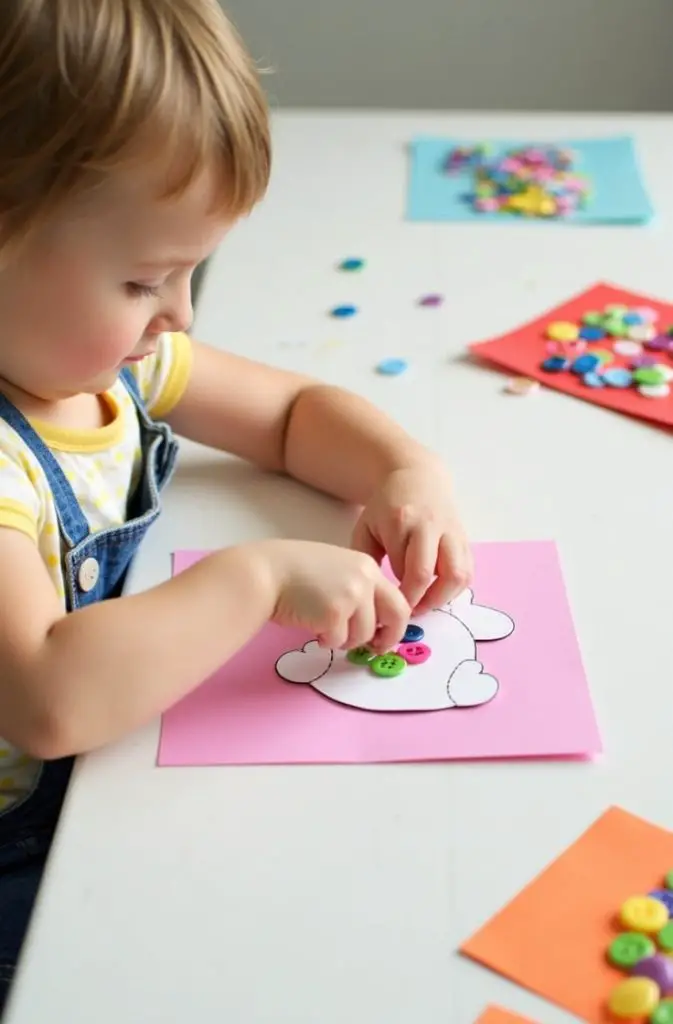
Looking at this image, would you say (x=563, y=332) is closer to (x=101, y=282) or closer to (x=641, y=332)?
(x=641, y=332)

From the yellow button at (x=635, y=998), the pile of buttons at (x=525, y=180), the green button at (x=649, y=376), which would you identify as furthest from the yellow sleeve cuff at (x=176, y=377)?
the yellow button at (x=635, y=998)

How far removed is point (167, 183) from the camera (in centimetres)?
64

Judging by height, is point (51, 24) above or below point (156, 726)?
above

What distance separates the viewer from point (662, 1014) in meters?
0.48

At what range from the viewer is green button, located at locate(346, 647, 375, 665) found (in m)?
0.68

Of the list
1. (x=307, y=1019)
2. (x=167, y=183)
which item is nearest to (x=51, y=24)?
(x=167, y=183)

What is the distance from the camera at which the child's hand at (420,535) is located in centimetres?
73

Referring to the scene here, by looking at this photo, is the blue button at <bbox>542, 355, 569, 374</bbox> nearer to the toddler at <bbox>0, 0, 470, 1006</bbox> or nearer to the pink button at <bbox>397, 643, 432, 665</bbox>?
the toddler at <bbox>0, 0, 470, 1006</bbox>

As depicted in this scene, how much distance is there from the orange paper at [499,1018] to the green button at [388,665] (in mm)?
212

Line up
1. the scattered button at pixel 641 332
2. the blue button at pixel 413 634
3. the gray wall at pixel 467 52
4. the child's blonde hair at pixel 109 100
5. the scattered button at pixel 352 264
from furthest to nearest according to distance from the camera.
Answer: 1. the gray wall at pixel 467 52
2. the scattered button at pixel 352 264
3. the scattered button at pixel 641 332
4. the blue button at pixel 413 634
5. the child's blonde hair at pixel 109 100

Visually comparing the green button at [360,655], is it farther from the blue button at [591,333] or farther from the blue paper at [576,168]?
the blue paper at [576,168]

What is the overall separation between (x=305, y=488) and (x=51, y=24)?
1.15ft

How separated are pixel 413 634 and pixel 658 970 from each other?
25 centimetres

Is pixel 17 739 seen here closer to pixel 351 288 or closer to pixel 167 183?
pixel 167 183
